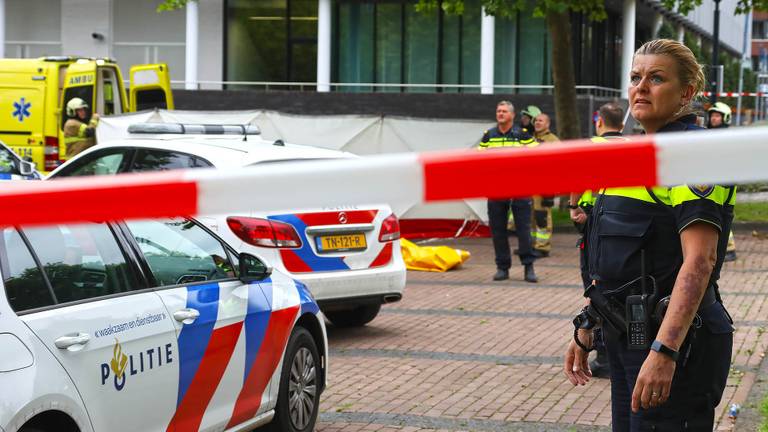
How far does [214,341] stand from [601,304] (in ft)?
7.00

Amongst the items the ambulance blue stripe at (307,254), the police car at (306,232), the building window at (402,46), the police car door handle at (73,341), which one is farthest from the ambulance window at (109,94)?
the police car door handle at (73,341)

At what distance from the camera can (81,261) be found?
4680mm

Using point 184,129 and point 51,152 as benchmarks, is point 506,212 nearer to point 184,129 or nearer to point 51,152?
point 184,129

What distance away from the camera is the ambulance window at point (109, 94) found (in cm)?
2219

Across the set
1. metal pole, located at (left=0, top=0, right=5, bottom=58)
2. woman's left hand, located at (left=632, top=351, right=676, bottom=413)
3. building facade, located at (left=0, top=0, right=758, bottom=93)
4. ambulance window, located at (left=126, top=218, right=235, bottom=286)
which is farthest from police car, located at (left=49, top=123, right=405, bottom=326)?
metal pole, located at (left=0, top=0, right=5, bottom=58)

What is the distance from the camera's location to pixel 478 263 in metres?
15.5

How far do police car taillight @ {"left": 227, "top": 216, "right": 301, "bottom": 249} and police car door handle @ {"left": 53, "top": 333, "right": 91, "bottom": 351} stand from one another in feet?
13.5

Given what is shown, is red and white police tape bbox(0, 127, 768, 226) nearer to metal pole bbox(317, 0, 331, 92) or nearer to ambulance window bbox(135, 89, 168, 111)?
ambulance window bbox(135, 89, 168, 111)

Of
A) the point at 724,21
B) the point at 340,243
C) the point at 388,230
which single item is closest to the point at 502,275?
the point at 388,230

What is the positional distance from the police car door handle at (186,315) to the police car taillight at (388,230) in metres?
4.39

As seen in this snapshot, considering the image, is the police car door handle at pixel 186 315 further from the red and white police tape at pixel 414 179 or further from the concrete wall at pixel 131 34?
the concrete wall at pixel 131 34

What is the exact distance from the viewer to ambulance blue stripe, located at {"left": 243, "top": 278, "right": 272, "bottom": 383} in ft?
18.3

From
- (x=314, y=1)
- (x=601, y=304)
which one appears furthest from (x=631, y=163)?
(x=314, y=1)

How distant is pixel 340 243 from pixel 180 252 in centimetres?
362
